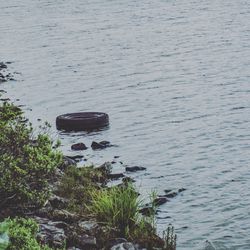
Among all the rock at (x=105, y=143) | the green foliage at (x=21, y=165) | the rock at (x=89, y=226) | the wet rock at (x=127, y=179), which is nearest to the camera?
the green foliage at (x=21, y=165)

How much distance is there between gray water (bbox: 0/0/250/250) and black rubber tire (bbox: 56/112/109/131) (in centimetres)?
73

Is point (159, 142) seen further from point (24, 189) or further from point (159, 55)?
point (159, 55)

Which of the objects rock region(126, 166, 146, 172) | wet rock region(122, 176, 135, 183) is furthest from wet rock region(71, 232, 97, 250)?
rock region(126, 166, 146, 172)

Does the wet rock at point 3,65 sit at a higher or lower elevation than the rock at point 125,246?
lower

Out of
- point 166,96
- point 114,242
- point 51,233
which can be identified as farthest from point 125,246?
point 166,96

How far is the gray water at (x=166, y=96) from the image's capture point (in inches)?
977

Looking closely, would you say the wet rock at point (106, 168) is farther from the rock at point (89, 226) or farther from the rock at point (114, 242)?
the rock at point (114, 242)

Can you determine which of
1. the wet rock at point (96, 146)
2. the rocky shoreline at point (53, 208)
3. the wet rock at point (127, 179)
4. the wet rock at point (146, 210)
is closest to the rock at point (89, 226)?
the rocky shoreline at point (53, 208)

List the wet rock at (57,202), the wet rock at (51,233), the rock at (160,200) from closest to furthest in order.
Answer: the wet rock at (51,233)
the wet rock at (57,202)
the rock at (160,200)

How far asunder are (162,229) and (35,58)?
2009 inches

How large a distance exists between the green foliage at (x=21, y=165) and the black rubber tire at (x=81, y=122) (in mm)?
17106

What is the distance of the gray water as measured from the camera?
977 inches

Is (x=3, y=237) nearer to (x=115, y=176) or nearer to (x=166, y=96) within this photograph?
Answer: (x=115, y=176)

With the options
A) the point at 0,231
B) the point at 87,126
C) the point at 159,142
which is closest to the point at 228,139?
the point at 159,142
